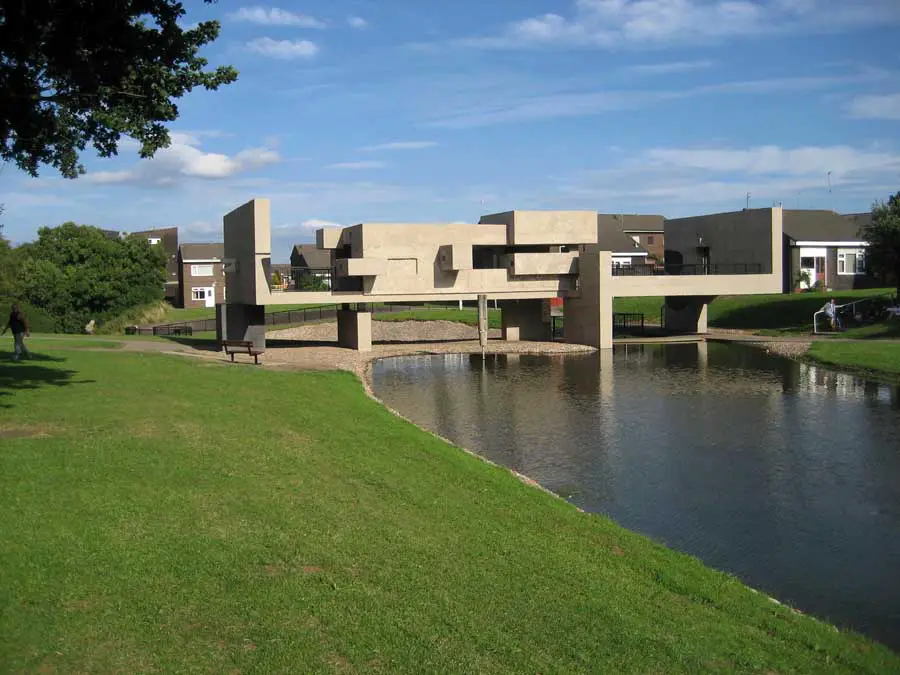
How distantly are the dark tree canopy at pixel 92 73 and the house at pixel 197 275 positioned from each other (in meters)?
71.9

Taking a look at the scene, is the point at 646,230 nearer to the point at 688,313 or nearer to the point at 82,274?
the point at 688,313

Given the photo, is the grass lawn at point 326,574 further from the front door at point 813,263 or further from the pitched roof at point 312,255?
the pitched roof at point 312,255

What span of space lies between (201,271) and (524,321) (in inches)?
1980

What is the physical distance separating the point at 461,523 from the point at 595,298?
3425cm

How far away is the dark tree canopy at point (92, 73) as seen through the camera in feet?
48.9

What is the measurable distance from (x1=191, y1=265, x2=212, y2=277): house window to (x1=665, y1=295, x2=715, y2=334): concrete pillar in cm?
5271

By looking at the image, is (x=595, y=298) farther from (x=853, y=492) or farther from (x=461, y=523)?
(x=461, y=523)

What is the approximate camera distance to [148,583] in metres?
8.32

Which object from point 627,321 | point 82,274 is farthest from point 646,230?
point 82,274

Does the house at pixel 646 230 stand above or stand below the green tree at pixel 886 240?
above

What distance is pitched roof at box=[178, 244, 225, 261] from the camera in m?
90.2

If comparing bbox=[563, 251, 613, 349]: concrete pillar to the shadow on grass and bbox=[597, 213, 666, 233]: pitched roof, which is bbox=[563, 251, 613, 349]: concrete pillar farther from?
bbox=[597, 213, 666, 233]: pitched roof

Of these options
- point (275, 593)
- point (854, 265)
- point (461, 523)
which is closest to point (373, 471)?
point (461, 523)

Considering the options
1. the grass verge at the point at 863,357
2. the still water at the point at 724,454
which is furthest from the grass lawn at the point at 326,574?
the grass verge at the point at 863,357
